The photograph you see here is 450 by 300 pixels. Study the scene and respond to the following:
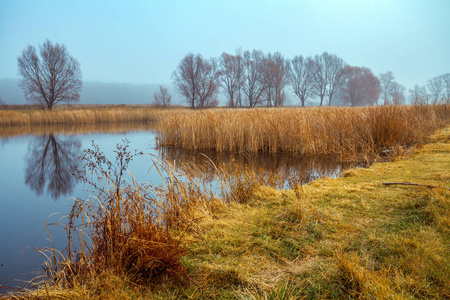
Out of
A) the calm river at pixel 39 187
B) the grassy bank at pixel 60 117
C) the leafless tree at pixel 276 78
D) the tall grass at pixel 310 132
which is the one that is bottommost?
the calm river at pixel 39 187

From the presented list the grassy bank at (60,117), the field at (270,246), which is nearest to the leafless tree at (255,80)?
the grassy bank at (60,117)

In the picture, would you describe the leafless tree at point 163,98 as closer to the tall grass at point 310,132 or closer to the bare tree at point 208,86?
the bare tree at point 208,86

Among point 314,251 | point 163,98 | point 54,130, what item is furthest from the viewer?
point 163,98

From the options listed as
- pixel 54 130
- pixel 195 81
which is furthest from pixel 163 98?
Result: pixel 54 130

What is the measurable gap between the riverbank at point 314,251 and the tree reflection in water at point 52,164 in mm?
3772

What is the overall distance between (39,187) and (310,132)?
759cm

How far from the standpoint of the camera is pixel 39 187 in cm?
687

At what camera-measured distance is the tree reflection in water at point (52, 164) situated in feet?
22.3

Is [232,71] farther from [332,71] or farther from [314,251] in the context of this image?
[314,251]

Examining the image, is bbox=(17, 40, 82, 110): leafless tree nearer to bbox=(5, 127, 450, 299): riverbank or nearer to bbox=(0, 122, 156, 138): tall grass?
bbox=(0, 122, 156, 138): tall grass

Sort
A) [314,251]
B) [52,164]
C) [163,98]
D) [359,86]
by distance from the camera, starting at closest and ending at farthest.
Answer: [314,251]
[52,164]
[163,98]
[359,86]

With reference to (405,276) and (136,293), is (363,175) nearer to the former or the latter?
(405,276)

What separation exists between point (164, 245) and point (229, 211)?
1.37 metres

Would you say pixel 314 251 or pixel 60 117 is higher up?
pixel 60 117
